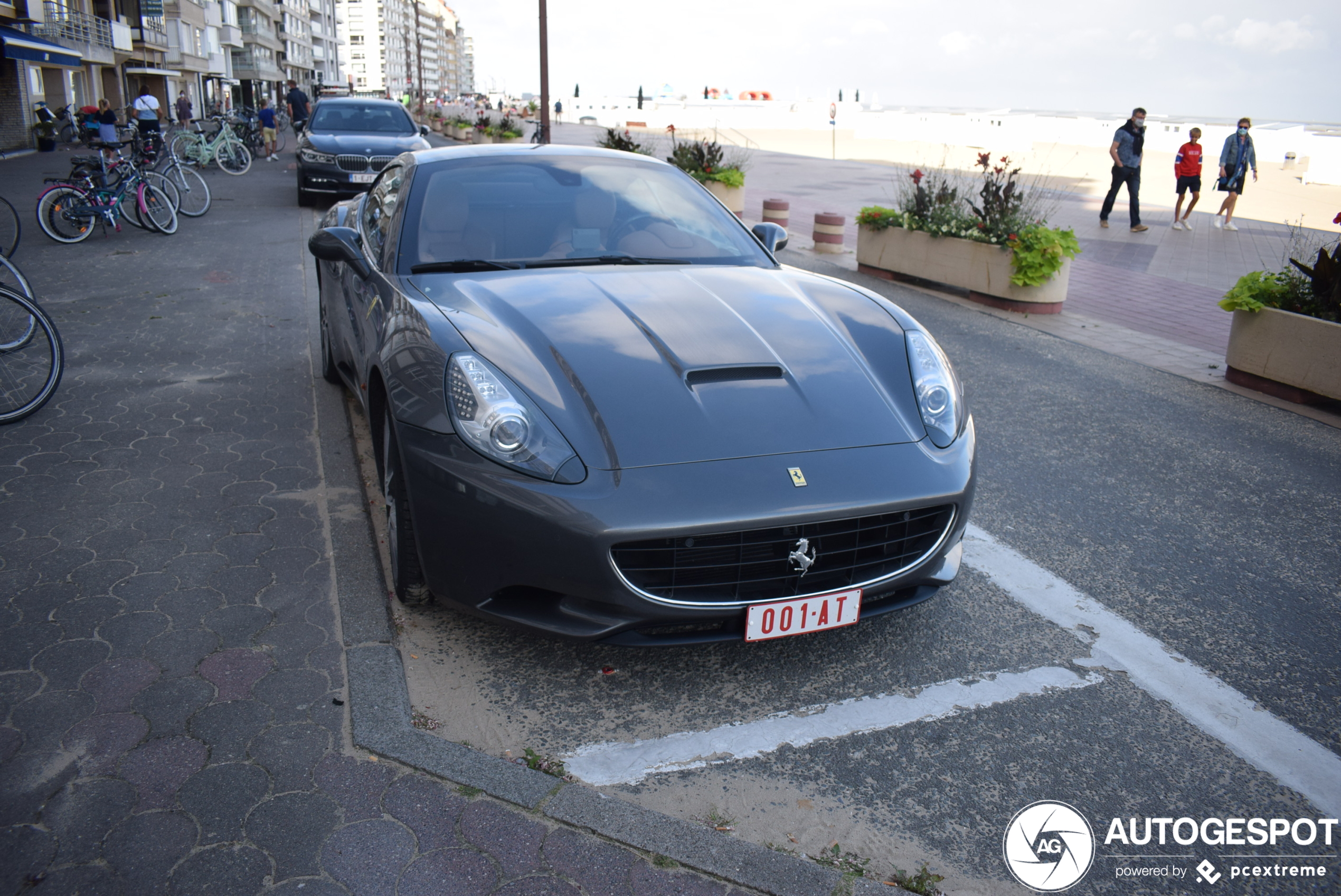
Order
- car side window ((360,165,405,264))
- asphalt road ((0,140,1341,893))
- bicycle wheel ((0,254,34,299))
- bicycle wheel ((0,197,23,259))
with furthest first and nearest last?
bicycle wheel ((0,197,23,259))
bicycle wheel ((0,254,34,299))
car side window ((360,165,405,264))
asphalt road ((0,140,1341,893))

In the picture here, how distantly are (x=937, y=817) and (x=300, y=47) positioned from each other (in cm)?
13561

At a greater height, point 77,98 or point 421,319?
point 77,98

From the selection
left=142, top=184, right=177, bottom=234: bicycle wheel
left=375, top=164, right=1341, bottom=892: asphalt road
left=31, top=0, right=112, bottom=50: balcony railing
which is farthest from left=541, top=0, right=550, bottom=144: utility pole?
left=375, top=164, right=1341, bottom=892: asphalt road

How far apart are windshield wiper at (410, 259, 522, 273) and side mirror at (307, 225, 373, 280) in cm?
28

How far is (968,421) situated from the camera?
317 cm

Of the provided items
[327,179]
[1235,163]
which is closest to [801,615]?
[327,179]

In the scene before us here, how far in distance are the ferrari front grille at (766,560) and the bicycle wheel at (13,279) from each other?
→ 4.56m

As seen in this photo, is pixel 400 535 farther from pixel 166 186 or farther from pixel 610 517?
pixel 166 186

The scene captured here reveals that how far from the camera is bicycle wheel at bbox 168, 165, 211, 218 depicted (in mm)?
13453

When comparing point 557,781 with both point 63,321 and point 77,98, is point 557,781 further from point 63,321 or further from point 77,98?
point 77,98

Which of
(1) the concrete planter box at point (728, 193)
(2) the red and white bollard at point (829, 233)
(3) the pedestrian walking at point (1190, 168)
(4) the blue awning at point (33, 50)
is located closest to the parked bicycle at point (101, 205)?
(1) the concrete planter box at point (728, 193)

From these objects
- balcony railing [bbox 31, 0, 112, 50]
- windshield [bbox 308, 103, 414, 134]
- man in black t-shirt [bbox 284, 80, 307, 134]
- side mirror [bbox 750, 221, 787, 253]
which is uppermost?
balcony railing [bbox 31, 0, 112, 50]

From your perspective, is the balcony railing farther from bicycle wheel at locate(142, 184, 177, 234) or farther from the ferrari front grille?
the ferrari front grille

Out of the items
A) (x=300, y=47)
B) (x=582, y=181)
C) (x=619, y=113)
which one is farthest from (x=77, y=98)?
(x=300, y=47)
